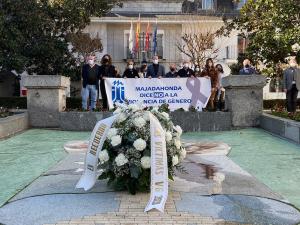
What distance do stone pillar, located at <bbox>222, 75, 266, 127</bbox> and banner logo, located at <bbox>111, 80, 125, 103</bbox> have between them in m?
3.13

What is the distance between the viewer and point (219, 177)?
6633 millimetres

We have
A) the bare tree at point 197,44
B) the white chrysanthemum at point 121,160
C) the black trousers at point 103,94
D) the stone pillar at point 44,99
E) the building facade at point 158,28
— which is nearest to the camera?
the white chrysanthemum at point 121,160

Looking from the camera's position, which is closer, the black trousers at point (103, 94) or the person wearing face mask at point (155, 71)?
the black trousers at point (103, 94)

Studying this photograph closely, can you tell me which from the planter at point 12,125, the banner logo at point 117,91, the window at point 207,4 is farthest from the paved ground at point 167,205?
the window at point 207,4

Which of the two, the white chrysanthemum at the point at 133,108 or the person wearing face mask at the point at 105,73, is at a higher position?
the person wearing face mask at the point at 105,73

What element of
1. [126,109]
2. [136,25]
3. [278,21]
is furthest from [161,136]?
[136,25]

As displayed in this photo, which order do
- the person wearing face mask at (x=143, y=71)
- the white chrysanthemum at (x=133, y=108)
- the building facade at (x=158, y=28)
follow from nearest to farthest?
the white chrysanthemum at (x=133, y=108) → the person wearing face mask at (x=143, y=71) → the building facade at (x=158, y=28)

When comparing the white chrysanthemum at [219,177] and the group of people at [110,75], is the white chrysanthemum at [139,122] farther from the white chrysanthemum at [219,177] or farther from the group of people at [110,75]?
the group of people at [110,75]

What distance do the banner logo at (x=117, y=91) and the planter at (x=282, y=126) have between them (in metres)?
4.11

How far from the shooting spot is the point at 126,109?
19.2 ft

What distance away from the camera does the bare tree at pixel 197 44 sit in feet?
105

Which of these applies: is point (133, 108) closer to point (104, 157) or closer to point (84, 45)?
point (104, 157)

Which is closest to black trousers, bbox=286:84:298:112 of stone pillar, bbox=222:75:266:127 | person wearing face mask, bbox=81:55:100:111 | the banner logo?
stone pillar, bbox=222:75:266:127

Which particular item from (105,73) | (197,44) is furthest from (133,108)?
(197,44)
